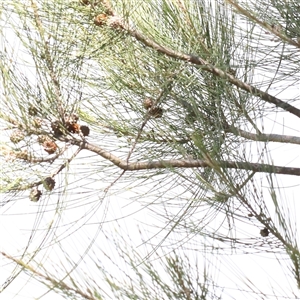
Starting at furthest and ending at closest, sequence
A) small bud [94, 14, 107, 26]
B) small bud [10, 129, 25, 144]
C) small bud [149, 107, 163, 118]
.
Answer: small bud [149, 107, 163, 118] → small bud [94, 14, 107, 26] → small bud [10, 129, 25, 144]

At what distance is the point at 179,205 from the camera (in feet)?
5.23

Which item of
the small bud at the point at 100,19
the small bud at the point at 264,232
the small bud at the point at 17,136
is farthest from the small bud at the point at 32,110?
the small bud at the point at 264,232

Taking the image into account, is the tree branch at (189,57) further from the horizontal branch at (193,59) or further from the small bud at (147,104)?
the small bud at (147,104)

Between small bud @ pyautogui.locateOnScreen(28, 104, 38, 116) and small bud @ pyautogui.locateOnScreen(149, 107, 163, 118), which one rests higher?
small bud @ pyautogui.locateOnScreen(149, 107, 163, 118)

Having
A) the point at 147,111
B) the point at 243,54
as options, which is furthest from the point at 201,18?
the point at 147,111

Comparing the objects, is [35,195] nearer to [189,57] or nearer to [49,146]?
[49,146]

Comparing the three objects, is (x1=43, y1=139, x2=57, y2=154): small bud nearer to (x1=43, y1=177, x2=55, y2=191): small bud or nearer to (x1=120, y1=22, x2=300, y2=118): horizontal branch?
(x1=43, y1=177, x2=55, y2=191): small bud

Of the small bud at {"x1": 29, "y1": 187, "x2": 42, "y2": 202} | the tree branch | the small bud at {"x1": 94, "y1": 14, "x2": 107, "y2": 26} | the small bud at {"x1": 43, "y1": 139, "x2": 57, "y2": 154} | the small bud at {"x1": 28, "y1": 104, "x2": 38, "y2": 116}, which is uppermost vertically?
the tree branch

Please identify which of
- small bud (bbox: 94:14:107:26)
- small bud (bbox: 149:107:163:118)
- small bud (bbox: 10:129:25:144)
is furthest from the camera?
small bud (bbox: 149:107:163:118)

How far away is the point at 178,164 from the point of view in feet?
5.22

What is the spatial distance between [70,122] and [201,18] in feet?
1.42

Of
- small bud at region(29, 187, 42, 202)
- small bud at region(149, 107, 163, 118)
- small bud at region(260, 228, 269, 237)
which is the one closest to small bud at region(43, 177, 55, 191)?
small bud at region(29, 187, 42, 202)

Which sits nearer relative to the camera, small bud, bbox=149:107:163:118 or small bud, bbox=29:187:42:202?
small bud, bbox=29:187:42:202

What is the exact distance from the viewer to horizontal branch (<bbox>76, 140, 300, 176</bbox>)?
1.42 meters
